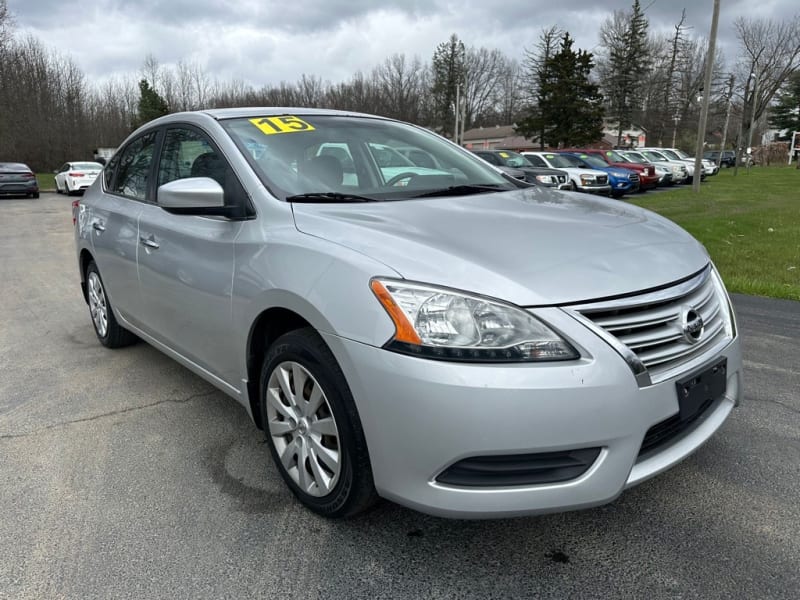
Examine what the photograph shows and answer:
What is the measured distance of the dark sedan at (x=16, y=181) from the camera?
74.6 feet

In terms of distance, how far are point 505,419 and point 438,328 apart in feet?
1.15

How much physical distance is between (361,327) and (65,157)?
48962 mm

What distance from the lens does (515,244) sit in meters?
2.24

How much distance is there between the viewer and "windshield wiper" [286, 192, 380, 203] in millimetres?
2711

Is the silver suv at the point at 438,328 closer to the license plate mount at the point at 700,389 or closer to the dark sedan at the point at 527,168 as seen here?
the license plate mount at the point at 700,389

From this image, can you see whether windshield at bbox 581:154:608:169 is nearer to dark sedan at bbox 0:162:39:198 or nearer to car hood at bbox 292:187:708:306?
car hood at bbox 292:187:708:306

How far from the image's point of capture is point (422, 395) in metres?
1.90

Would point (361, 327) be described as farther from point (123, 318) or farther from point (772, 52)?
point (772, 52)

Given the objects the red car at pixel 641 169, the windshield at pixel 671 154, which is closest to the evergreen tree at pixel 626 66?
the windshield at pixel 671 154

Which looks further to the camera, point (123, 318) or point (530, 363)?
point (123, 318)

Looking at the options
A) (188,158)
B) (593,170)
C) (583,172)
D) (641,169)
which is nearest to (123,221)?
(188,158)

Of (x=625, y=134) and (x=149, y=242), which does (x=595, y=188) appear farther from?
(x=625, y=134)

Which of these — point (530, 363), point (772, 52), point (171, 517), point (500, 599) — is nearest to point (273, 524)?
point (171, 517)

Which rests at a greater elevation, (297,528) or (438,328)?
(438,328)
